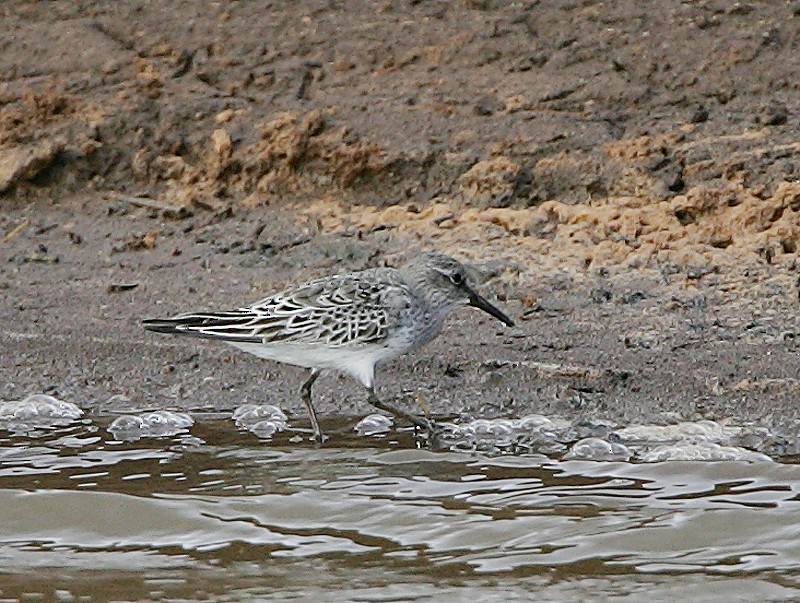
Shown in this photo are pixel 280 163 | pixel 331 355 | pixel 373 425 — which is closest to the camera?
pixel 331 355

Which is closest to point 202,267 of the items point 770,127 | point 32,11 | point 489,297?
point 489,297

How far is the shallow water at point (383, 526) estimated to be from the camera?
18.0 ft

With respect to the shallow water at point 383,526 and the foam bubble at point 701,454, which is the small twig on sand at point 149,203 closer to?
the shallow water at point 383,526

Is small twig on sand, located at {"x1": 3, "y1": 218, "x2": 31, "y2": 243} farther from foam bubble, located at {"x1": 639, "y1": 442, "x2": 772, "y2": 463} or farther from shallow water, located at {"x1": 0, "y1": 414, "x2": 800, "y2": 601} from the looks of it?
foam bubble, located at {"x1": 639, "y1": 442, "x2": 772, "y2": 463}

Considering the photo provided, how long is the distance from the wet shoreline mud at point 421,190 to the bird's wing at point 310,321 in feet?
1.74

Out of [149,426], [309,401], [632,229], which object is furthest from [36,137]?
[632,229]

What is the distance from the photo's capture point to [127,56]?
1020cm

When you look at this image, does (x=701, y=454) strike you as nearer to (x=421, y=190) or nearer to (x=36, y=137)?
(x=421, y=190)

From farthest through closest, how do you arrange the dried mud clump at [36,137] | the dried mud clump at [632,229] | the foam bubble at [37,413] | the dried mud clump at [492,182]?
the dried mud clump at [36,137] < the dried mud clump at [492,182] < the dried mud clump at [632,229] < the foam bubble at [37,413]

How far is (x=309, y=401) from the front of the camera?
284 inches

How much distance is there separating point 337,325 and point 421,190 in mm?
2458

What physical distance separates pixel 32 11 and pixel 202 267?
2.42 m

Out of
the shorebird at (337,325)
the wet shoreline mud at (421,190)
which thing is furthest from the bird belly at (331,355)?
the wet shoreline mud at (421,190)

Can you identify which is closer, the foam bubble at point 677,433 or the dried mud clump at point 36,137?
the foam bubble at point 677,433
